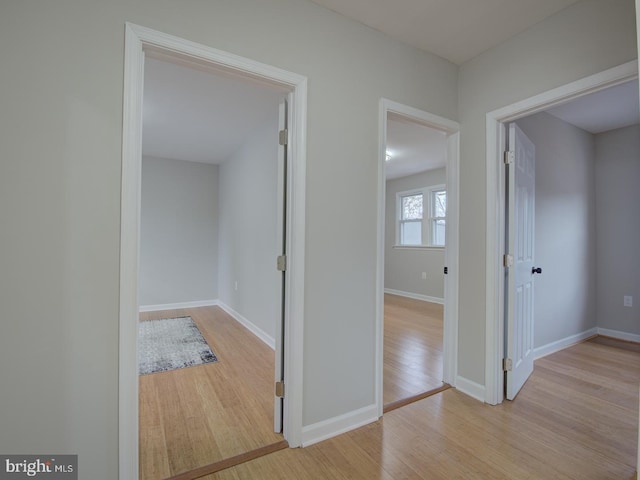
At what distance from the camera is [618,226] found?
12.7 feet

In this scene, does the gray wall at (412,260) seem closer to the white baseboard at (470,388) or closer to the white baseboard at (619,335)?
the white baseboard at (619,335)

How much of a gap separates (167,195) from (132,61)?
4.29m

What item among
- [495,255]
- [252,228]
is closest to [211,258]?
[252,228]

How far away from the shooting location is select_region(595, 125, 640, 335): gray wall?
3754 millimetres

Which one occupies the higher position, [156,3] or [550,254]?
[156,3]

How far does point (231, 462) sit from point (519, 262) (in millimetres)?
2380

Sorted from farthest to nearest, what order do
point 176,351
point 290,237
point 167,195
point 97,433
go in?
point 167,195, point 176,351, point 290,237, point 97,433

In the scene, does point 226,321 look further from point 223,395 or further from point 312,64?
point 312,64

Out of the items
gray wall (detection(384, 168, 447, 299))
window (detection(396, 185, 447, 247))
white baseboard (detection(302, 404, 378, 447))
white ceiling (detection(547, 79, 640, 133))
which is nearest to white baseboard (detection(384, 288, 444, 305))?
gray wall (detection(384, 168, 447, 299))

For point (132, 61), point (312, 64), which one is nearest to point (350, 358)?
point (312, 64)

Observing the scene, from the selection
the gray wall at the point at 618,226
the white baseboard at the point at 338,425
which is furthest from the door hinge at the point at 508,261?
the gray wall at the point at 618,226

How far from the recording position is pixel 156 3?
58.4 inches

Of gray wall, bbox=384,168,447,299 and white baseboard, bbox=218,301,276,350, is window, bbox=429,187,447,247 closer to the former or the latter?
gray wall, bbox=384,168,447,299

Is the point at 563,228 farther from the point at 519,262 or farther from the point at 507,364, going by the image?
the point at 507,364
